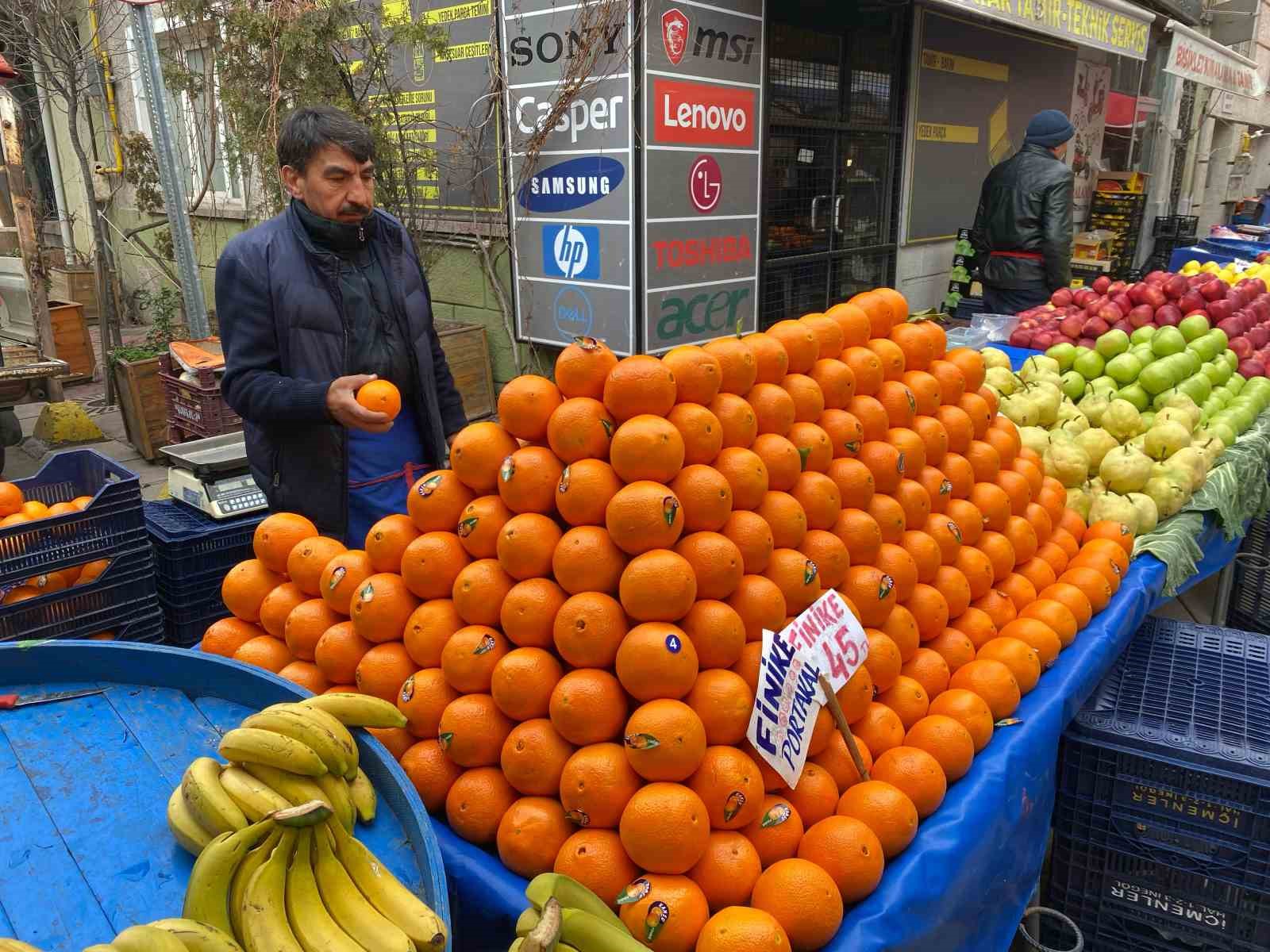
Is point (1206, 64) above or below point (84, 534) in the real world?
above

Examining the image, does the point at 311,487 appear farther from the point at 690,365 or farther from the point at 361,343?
the point at 690,365

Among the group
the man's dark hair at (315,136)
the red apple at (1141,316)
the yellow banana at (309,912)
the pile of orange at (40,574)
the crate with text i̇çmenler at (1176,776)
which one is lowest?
the crate with text i̇çmenler at (1176,776)

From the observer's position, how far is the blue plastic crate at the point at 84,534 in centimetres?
266

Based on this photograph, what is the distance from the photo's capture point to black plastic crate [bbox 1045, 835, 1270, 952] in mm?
2367

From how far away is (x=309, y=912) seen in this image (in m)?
1.23

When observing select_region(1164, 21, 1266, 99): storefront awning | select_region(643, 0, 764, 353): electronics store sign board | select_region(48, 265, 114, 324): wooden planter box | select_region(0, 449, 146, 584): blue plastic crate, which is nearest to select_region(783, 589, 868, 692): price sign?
select_region(0, 449, 146, 584): blue plastic crate

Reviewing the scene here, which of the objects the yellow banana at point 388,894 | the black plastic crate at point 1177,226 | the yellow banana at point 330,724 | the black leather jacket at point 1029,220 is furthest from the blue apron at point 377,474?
the black plastic crate at point 1177,226

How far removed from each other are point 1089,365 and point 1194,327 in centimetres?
79

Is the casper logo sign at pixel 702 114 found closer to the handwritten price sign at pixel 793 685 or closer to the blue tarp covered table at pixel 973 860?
the blue tarp covered table at pixel 973 860

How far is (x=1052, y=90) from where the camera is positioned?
37.9 ft

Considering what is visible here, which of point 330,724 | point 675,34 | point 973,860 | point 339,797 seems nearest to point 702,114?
point 675,34

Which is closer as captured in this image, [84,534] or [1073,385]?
[84,534]

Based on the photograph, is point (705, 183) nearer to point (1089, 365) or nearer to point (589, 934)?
point (1089, 365)

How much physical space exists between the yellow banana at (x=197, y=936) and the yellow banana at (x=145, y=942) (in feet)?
0.08
